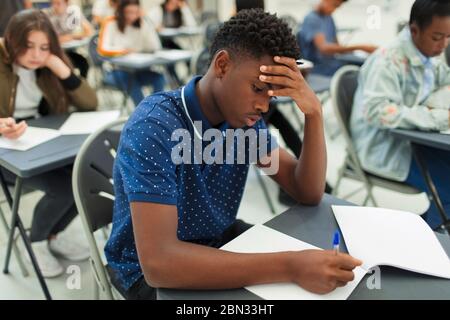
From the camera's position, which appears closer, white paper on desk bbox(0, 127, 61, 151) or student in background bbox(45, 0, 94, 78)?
white paper on desk bbox(0, 127, 61, 151)

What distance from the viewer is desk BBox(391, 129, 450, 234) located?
4.24 ft

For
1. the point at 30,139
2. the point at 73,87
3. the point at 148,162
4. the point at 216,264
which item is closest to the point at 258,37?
the point at 148,162

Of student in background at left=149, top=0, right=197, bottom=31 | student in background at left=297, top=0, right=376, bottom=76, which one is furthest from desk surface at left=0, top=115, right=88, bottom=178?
student in background at left=149, top=0, right=197, bottom=31

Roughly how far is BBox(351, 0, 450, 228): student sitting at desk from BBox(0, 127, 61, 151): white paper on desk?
1210mm

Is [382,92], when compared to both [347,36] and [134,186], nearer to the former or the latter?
[134,186]

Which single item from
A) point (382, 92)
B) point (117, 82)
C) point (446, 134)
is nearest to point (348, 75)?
point (382, 92)

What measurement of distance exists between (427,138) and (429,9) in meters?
0.43

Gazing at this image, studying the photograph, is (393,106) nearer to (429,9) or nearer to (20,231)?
(429,9)

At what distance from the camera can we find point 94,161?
3.71 ft

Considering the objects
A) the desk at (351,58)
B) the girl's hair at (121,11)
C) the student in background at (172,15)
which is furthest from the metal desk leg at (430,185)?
the student in background at (172,15)

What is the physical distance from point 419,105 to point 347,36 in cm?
390

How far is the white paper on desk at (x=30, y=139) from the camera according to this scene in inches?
53.1

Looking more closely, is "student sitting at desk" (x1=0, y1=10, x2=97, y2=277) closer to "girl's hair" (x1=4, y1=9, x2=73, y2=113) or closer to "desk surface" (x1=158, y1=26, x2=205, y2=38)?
"girl's hair" (x1=4, y1=9, x2=73, y2=113)
